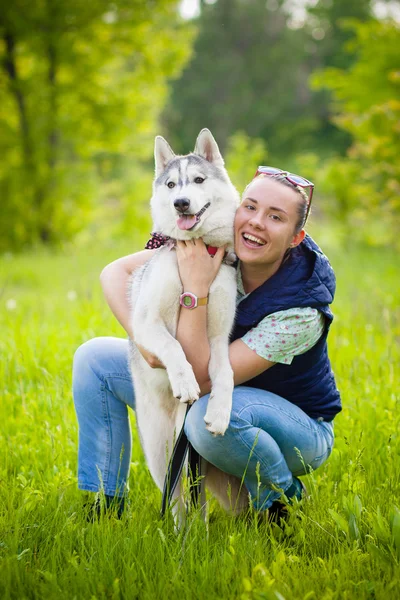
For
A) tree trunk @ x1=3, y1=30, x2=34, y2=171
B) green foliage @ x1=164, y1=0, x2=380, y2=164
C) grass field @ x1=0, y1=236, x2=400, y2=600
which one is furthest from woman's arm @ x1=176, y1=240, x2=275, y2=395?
green foliage @ x1=164, y1=0, x2=380, y2=164

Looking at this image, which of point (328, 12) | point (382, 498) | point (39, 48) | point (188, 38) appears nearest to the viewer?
point (382, 498)

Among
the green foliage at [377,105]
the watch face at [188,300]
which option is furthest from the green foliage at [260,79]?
the watch face at [188,300]

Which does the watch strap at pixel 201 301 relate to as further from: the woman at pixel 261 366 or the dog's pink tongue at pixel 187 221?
the dog's pink tongue at pixel 187 221

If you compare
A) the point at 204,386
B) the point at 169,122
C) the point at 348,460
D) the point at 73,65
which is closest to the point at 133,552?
the point at 204,386

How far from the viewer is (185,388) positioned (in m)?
2.12

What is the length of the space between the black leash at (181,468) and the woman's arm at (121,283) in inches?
21.4

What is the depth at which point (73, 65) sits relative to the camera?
10891 mm

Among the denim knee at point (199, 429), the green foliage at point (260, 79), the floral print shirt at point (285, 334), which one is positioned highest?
the green foliage at point (260, 79)

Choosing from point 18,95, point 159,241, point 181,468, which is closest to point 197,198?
point 159,241

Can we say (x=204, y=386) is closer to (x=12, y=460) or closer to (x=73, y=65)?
(x=12, y=460)

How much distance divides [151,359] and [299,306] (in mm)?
629

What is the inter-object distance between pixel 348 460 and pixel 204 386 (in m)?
0.78

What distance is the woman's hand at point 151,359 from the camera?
7.55 feet

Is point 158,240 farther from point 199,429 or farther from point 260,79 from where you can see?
point 260,79
